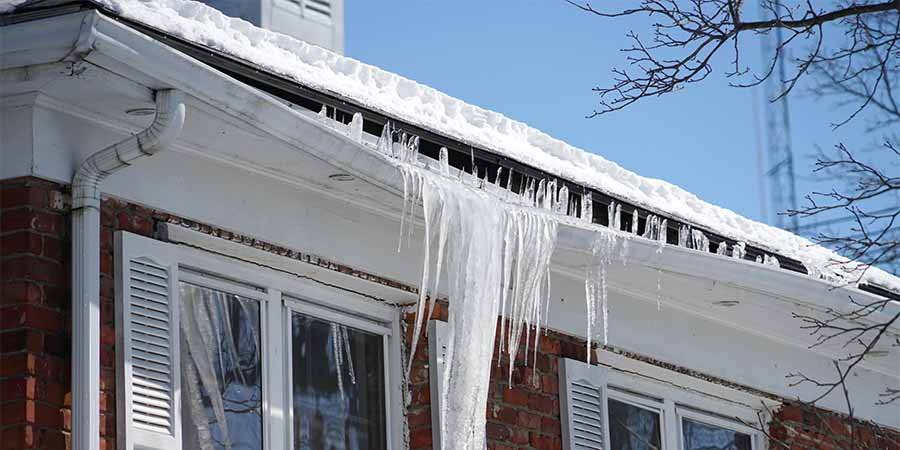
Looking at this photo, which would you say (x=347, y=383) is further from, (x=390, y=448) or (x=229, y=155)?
(x=229, y=155)

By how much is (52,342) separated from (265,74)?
1340mm

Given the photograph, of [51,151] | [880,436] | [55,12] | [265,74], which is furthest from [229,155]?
[880,436]

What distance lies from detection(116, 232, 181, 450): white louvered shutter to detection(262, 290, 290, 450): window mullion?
550 millimetres

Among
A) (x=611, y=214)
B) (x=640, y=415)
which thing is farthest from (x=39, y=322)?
(x=640, y=415)

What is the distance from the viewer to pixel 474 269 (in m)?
6.68

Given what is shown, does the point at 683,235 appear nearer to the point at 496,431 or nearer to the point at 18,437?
the point at 496,431

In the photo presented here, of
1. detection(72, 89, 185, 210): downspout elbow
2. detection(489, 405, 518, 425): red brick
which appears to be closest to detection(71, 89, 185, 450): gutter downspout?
detection(72, 89, 185, 210): downspout elbow

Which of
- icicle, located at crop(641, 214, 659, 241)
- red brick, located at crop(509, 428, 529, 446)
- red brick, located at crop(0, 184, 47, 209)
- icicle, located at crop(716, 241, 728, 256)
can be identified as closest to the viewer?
red brick, located at crop(0, 184, 47, 209)

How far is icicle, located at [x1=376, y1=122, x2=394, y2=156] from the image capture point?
666cm

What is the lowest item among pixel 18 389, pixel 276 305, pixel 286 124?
pixel 18 389

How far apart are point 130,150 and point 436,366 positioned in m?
1.96

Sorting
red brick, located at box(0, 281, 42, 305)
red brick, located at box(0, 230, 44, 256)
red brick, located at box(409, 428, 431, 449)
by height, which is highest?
red brick, located at box(0, 230, 44, 256)

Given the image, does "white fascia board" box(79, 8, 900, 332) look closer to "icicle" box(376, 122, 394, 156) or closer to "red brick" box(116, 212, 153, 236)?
"icicle" box(376, 122, 394, 156)

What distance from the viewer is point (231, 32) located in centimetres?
661
